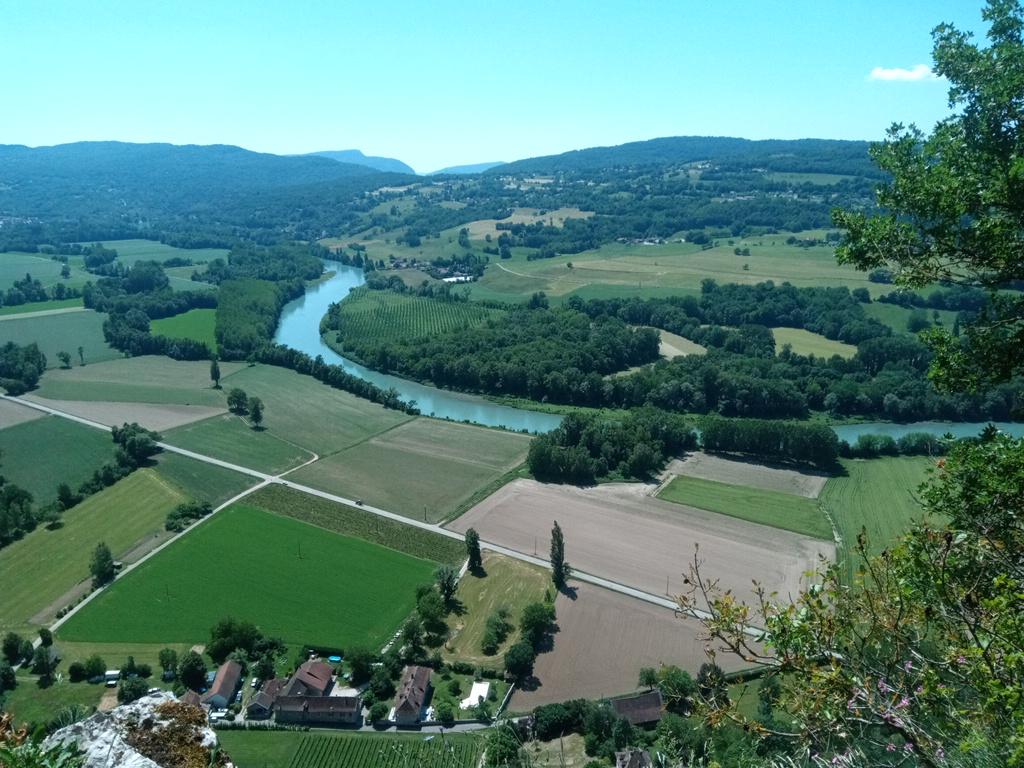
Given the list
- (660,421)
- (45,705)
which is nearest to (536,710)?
(45,705)

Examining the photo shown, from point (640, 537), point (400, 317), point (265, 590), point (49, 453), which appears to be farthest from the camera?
point (400, 317)

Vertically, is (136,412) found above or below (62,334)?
below

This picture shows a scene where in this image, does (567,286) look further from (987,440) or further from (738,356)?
(987,440)

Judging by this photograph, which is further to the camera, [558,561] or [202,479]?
[202,479]

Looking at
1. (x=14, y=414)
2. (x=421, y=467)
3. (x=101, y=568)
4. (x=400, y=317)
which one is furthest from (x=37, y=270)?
(x=101, y=568)

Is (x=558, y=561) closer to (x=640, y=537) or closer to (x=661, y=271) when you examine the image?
(x=640, y=537)

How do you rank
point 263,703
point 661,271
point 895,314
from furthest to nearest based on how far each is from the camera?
point 661,271 < point 895,314 < point 263,703

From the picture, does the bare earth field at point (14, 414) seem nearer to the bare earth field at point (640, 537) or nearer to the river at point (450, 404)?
the river at point (450, 404)

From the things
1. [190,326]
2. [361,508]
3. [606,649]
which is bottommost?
[606,649]

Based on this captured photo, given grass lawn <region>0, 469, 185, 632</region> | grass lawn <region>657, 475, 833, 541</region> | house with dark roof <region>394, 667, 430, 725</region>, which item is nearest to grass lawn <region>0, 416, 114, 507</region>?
grass lawn <region>0, 469, 185, 632</region>
